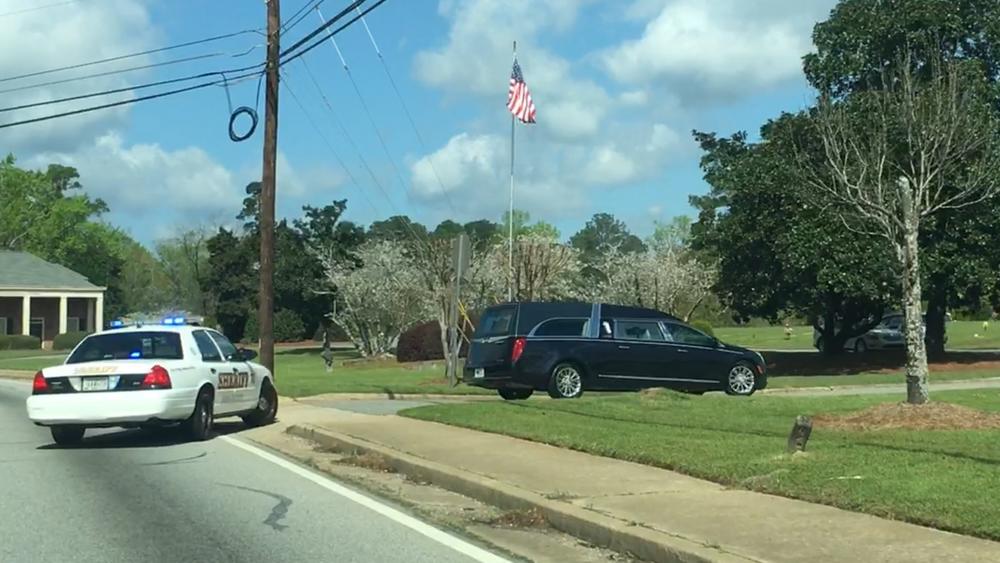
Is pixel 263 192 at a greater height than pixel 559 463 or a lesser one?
greater

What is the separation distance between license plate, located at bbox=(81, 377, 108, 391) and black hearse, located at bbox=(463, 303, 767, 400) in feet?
25.1

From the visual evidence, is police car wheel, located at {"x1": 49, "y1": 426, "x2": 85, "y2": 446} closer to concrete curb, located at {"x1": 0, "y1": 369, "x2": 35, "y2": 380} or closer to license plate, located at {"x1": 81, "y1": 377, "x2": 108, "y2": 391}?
license plate, located at {"x1": 81, "y1": 377, "x2": 108, "y2": 391}

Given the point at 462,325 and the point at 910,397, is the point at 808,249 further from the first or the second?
the point at 910,397

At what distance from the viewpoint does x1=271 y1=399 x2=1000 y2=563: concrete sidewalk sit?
22.8 feet

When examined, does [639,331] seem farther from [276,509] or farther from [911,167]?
[276,509]

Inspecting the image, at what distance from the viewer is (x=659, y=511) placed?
335 inches

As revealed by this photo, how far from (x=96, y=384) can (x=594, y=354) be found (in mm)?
9120

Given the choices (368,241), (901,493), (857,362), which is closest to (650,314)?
(901,493)

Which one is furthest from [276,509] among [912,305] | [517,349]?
[517,349]

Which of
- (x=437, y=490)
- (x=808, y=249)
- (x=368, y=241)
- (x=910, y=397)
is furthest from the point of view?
(x=368, y=241)

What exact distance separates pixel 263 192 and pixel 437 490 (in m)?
14.0

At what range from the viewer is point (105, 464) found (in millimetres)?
12969

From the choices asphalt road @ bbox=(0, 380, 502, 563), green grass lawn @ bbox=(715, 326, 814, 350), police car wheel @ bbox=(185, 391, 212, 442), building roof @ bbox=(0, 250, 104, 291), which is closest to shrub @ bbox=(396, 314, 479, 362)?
green grass lawn @ bbox=(715, 326, 814, 350)

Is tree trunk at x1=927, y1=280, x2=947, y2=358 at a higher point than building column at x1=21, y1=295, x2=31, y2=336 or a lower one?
lower
